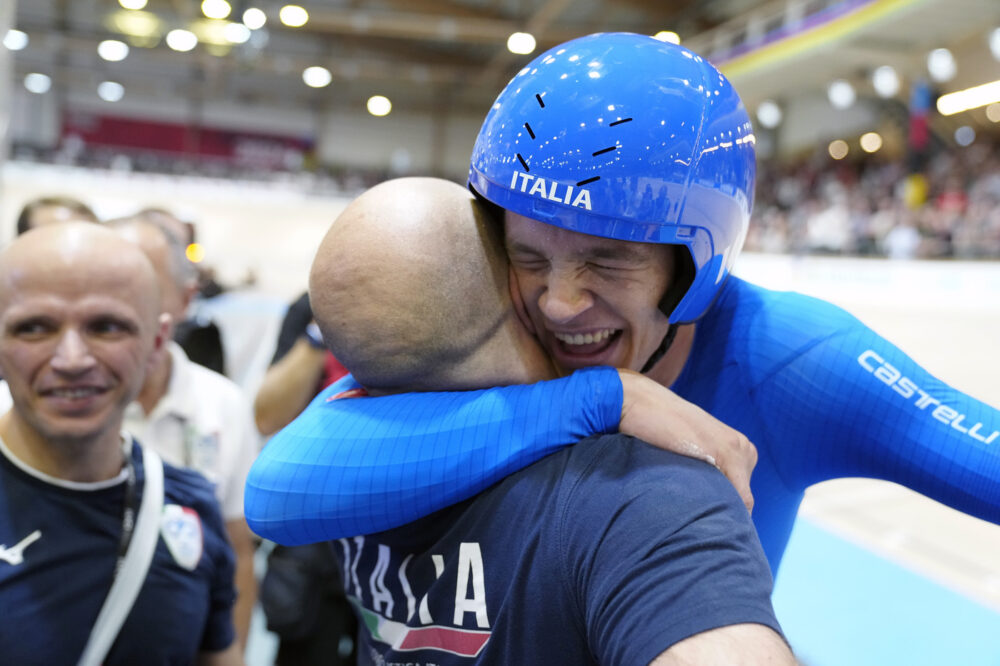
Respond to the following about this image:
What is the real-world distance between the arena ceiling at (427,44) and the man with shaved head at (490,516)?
45.6 ft

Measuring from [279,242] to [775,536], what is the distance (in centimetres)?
1962

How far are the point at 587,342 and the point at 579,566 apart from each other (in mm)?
474

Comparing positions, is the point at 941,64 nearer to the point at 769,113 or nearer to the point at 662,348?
the point at 769,113

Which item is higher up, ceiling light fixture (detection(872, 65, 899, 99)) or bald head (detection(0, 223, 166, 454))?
ceiling light fixture (detection(872, 65, 899, 99))

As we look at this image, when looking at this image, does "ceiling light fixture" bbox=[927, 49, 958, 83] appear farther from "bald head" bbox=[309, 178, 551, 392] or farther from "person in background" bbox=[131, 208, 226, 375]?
"bald head" bbox=[309, 178, 551, 392]

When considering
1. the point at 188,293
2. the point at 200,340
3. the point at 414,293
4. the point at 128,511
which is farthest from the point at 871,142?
the point at 414,293

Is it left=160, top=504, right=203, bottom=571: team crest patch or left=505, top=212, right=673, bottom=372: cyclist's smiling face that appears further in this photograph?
left=160, top=504, right=203, bottom=571: team crest patch

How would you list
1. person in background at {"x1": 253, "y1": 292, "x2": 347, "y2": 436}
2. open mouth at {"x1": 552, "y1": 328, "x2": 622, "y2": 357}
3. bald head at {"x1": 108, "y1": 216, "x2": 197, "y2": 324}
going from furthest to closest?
person in background at {"x1": 253, "y1": 292, "x2": 347, "y2": 436} < bald head at {"x1": 108, "y1": 216, "x2": 197, "y2": 324} < open mouth at {"x1": 552, "y1": 328, "x2": 622, "y2": 357}

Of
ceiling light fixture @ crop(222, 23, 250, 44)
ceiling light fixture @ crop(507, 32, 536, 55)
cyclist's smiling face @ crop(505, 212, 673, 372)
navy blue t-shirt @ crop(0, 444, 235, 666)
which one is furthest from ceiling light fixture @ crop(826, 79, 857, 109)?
navy blue t-shirt @ crop(0, 444, 235, 666)

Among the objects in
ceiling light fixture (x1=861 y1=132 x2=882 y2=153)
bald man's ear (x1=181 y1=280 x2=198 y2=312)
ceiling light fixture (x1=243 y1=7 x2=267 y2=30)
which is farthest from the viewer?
ceiling light fixture (x1=861 y1=132 x2=882 y2=153)

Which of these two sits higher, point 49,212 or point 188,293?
point 49,212

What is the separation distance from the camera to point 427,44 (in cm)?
2572

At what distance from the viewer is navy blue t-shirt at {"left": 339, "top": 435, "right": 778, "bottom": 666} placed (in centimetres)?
82

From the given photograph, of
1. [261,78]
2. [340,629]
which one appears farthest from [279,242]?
[340,629]
